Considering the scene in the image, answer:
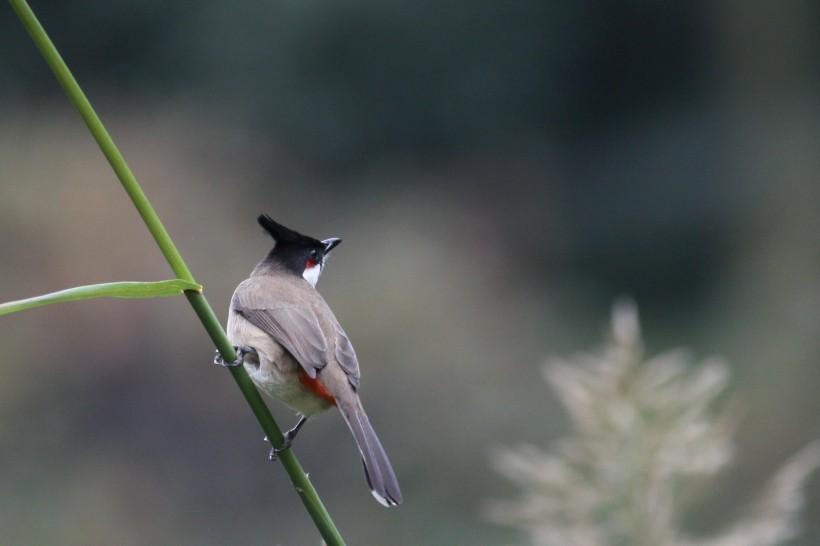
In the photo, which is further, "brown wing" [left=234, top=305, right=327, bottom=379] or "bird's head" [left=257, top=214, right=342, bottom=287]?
"bird's head" [left=257, top=214, right=342, bottom=287]

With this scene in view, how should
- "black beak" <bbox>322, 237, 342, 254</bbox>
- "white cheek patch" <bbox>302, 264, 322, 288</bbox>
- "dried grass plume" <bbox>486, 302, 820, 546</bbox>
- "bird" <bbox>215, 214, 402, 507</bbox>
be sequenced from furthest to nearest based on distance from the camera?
"white cheek patch" <bbox>302, 264, 322, 288</bbox>
"black beak" <bbox>322, 237, 342, 254</bbox>
"bird" <bbox>215, 214, 402, 507</bbox>
"dried grass plume" <bbox>486, 302, 820, 546</bbox>

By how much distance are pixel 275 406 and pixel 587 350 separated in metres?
2.76

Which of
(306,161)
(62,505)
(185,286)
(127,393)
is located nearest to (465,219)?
(306,161)

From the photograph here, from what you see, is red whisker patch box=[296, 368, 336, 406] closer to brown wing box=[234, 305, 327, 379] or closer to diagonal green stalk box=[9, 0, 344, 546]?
brown wing box=[234, 305, 327, 379]

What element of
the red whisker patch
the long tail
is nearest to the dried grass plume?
the long tail

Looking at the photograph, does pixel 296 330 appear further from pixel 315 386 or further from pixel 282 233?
pixel 282 233

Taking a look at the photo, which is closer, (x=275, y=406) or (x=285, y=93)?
(x=275, y=406)

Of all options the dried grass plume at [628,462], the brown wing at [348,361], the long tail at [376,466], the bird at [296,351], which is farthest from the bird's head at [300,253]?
the dried grass plume at [628,462]

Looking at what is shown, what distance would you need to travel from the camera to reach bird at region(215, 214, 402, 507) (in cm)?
196

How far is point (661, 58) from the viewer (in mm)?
9492

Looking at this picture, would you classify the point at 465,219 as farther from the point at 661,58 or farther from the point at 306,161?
the point at 661,58

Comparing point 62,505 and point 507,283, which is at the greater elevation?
point 507,283

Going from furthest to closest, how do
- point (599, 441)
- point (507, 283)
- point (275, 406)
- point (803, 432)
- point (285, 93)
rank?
1. point (285, 93)
2. point (507, 283)
3. point (803, 432)
4. point (275, 406)
5. point (599, 441)

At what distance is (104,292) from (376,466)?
1.91 ft
